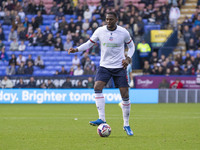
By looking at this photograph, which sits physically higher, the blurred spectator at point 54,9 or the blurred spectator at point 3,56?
the blurred spectator at point 54,9

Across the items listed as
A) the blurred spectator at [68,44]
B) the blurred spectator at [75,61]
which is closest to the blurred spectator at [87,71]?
the blurred spectator at [75,61]

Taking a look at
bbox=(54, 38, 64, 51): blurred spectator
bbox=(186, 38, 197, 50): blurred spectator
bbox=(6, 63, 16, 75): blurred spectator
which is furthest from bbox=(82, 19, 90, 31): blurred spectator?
bbox=(186, 38, 197, 50): blurred spectator

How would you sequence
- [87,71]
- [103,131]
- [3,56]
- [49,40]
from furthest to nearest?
[49,40]
[3,56]
[87,71]
[103,131]

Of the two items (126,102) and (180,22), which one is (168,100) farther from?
(126,102)

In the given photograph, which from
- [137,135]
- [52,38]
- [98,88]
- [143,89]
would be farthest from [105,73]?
[52,38]


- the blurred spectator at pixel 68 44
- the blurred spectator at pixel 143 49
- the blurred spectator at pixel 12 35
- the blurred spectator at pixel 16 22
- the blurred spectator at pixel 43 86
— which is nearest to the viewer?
Answer: the blurred spectator at pixel 43 86

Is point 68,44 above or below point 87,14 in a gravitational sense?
below

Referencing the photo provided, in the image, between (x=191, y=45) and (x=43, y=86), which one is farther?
(x=191, y=45)

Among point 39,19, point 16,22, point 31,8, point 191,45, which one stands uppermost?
point 31,8

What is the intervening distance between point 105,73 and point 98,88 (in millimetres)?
313

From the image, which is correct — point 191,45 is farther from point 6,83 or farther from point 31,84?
point 6,83

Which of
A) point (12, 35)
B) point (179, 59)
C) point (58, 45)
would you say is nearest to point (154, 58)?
point (179, 59)

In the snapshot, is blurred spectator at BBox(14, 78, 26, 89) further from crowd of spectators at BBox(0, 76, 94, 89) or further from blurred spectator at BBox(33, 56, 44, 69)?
blurred spectator at BBox(33, 56, 44, 69)

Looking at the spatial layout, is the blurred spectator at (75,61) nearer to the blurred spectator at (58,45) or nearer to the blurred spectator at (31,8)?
the blurred spectator at (58,45)
